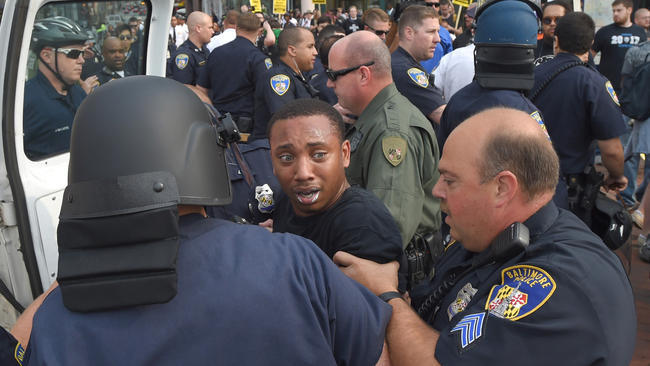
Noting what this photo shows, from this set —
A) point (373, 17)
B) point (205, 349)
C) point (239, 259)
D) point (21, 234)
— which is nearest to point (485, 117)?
point (239, 259)

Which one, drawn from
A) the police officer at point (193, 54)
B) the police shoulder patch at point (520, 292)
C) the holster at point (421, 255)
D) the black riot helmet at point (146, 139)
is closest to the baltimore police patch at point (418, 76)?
the holster at point (421, 255)

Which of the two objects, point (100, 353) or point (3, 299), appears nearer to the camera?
point (100, 353)

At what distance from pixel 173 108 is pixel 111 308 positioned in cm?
47

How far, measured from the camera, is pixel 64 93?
2721 millimetres

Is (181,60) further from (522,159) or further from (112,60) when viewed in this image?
(522,159)

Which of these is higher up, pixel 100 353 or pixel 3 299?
pixel 100 353

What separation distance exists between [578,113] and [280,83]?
2.67 m

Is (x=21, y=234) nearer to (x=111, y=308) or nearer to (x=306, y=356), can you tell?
(x=111, y=308)

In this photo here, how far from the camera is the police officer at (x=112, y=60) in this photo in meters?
3.03

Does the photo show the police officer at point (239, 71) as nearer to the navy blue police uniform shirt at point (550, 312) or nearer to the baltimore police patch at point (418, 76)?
the baltimore police patch at point (418, 76)

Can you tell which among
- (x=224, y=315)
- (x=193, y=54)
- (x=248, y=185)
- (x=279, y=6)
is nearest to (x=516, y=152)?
(x=224, y=315)

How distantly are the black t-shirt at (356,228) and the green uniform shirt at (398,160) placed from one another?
0.45 meters

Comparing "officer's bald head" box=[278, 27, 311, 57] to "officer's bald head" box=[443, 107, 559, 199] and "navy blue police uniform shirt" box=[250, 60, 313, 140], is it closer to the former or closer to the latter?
"navy blue police uniform shirt" box=[250, 60, 313, 140]

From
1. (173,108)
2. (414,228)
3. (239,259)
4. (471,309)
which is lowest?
(414,228)
